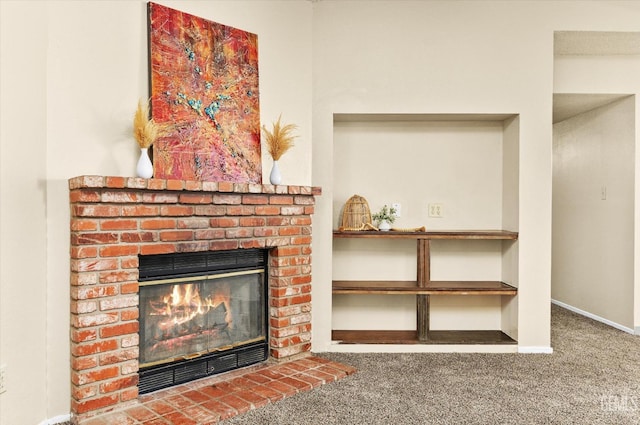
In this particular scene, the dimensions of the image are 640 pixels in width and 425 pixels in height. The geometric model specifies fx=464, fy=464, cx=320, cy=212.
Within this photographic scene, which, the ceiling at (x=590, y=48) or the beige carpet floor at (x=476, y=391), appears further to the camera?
the ceiling at (x=590, y=48)

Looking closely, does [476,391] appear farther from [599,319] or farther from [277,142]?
[599,319]

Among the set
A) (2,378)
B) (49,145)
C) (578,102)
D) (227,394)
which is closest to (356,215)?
(227,394)

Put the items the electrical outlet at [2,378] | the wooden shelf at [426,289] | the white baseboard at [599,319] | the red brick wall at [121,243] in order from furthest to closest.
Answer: the white baseboard at [599,319] → the wooden shelf at [426,289] → the red brick wall at [121,243] → the electrical outlet at [2,378]

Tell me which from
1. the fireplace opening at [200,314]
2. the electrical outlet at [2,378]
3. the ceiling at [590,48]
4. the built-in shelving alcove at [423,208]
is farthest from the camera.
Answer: the built-in shelving alcove at [423,208]

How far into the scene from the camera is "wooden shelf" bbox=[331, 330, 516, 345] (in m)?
3.43

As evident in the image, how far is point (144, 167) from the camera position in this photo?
2461mm

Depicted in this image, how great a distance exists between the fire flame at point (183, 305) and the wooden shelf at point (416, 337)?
3.47ft

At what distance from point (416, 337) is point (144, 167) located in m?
2.30

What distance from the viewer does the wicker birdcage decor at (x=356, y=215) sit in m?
3.58

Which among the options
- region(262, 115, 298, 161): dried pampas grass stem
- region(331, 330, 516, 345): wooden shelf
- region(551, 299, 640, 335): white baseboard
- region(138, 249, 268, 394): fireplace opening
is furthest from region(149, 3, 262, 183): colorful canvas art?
region(551, 299, 640, 335): white baseboard

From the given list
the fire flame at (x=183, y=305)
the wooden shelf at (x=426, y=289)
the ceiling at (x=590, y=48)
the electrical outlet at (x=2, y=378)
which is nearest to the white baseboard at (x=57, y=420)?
the electrical outlet at (x=2, y=378)

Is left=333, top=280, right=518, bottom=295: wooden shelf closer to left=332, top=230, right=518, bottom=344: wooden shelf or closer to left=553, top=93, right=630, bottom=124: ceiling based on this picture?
left=332, top=230, right=518, bottom=344: wooden shelf

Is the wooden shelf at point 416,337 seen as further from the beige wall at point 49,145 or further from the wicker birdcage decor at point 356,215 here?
the beige wall at point 49,145

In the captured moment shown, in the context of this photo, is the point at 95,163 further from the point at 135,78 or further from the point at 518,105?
the point at 518,105
